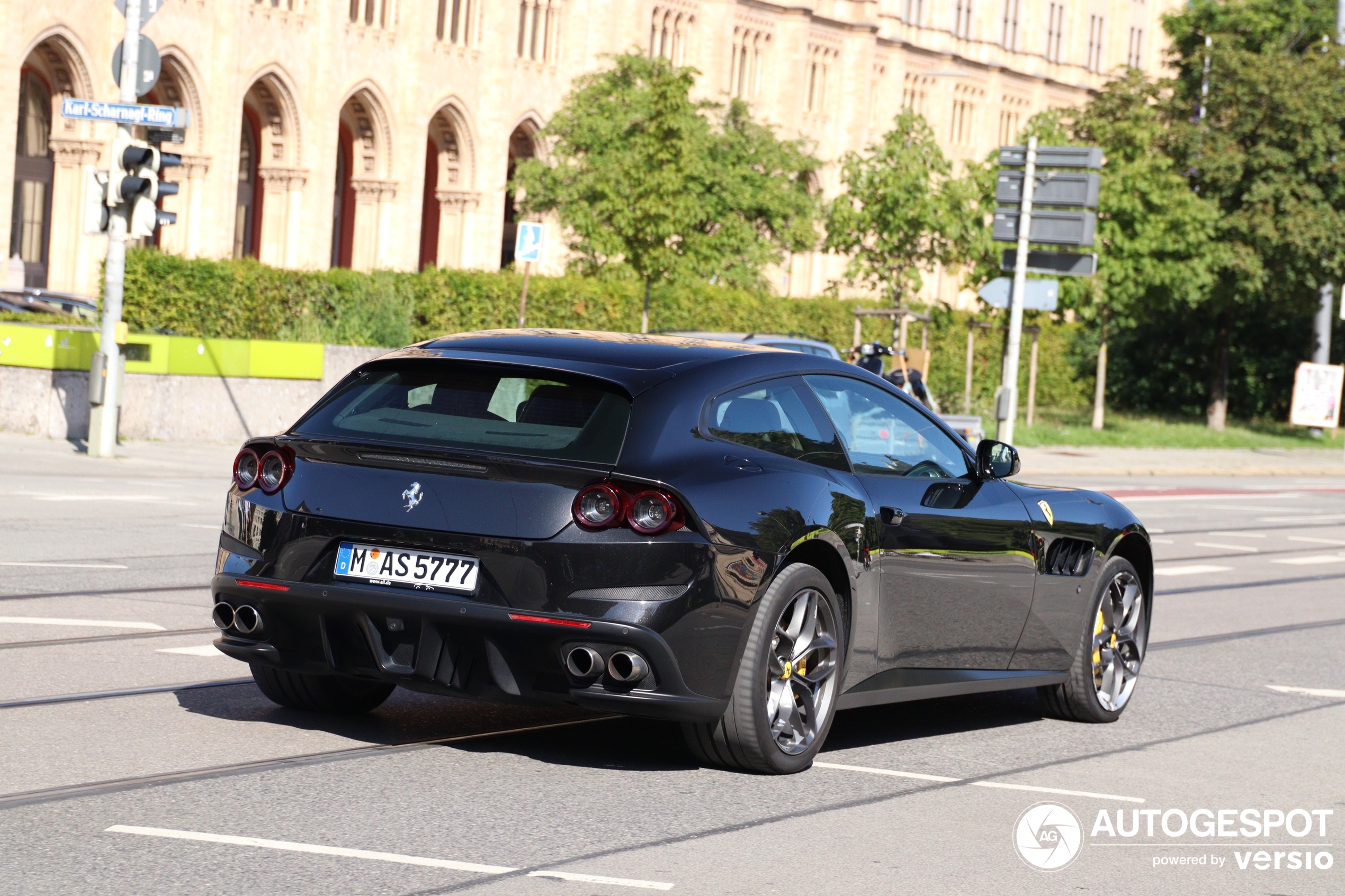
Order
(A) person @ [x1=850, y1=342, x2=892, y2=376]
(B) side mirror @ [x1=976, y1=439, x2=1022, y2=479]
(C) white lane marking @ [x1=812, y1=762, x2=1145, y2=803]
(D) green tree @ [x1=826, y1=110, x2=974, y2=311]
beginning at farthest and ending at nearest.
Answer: (D) green tree @ [x1=826, y1=110, x2=974, y2=311], (A) person @ [x1=850, y1=342, x2=892, y2=376], (B) side mirror @ [x1=976, y1=439, x2=1022, y2=479], (C) white lane marking @ [x1=812, y1=762, x2=1145, y2=803]

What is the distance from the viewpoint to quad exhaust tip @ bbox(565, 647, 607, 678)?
5.87m

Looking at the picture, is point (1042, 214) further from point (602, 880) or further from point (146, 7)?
point (602, 880)

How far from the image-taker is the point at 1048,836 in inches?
226

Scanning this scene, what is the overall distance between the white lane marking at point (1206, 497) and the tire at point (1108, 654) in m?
15.7

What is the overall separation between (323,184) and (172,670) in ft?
165

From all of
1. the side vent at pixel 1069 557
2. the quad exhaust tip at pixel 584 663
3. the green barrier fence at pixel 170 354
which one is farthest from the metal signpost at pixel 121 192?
the quad exhaust tip at pixel 584 663

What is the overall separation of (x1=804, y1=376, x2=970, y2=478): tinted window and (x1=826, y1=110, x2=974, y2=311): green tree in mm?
29513

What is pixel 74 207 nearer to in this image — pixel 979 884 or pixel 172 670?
pixel 172 670

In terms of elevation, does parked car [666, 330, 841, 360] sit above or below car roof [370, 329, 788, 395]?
above

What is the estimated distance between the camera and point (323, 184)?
5678 cm

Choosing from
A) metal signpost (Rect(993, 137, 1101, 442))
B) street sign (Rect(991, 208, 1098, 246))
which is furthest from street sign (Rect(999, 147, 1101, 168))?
street sign (Rect(991, 208, 1098, 246))

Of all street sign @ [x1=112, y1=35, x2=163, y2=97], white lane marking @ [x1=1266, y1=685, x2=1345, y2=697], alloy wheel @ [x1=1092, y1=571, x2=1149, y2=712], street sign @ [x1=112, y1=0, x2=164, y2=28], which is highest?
street sign @ [x1=112, y1=0, x2=164, y2=28]

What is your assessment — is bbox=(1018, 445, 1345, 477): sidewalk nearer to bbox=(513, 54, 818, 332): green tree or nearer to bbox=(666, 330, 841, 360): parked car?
bbox=(513, 54, 818, 332): green tree

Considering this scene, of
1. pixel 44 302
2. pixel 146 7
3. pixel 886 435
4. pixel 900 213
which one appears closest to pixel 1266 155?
pixel 900 213
